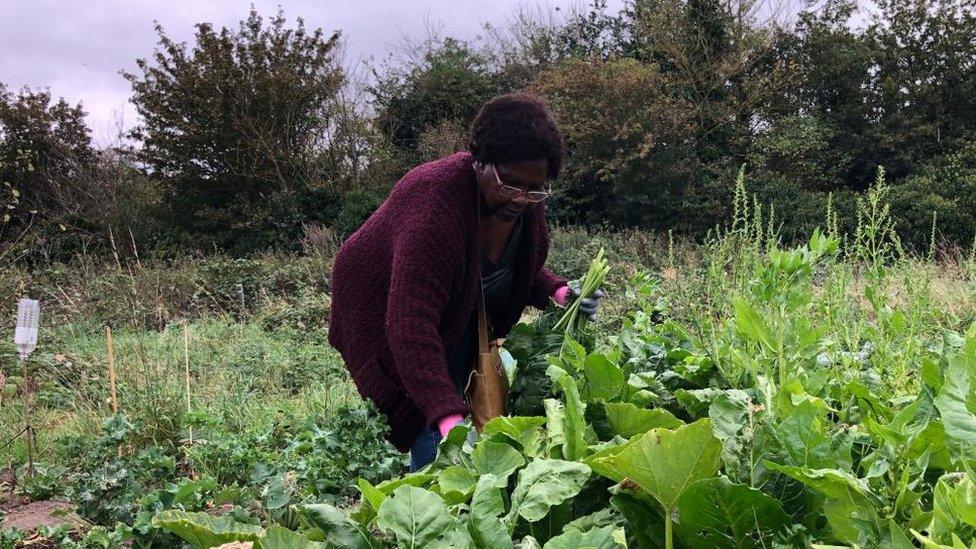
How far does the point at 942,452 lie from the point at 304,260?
1162cm

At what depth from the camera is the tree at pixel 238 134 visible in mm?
15234

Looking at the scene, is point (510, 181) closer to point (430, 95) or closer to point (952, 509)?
point (952, 509)

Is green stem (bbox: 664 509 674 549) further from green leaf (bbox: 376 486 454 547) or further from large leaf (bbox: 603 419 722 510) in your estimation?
green leaf (bbox: 376 486 454 547)

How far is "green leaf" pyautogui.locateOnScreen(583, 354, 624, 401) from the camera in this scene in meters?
1.14

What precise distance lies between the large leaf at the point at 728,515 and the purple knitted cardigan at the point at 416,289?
112cm

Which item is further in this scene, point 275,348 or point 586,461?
point 275,348

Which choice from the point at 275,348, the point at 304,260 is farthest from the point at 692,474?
the point at 304,260

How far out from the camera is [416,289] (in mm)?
1943

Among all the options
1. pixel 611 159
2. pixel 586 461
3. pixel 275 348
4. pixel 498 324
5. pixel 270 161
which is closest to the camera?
pixel 586 461

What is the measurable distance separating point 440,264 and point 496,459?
1.13 m

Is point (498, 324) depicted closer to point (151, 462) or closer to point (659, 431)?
point (151, 462)

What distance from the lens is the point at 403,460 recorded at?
94.1 inches

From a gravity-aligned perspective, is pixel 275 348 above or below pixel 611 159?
Answer: below

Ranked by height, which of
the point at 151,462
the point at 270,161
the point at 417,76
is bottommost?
the point at 151,462
